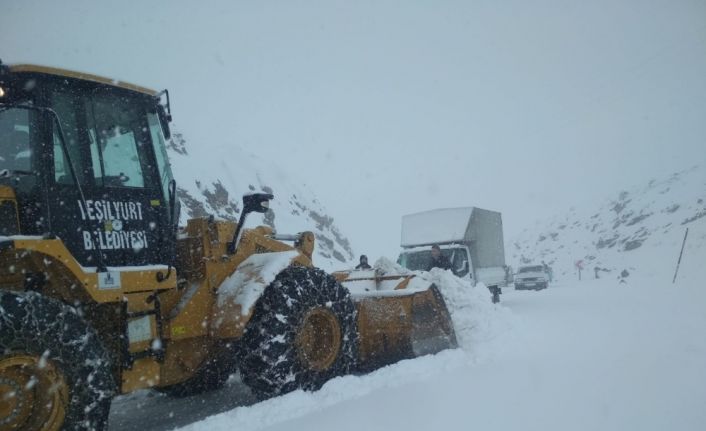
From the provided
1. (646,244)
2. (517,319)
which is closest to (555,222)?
(646,244)

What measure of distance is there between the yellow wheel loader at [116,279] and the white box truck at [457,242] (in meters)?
8.38

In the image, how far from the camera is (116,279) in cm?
356

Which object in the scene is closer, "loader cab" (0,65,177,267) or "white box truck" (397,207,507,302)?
"loader cab" (0,65,177,267)

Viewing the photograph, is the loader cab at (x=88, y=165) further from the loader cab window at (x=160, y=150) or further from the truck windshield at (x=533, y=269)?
the truck windshield at (x=533, y=269)

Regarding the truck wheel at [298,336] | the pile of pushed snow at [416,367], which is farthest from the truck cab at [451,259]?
the truck wheel at [298,336]

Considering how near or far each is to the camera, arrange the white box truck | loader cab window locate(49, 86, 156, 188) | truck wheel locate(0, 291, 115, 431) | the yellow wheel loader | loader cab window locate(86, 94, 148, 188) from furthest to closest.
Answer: the white box truck
loader cab window locate(86, 94, 148, 188)
loader cab window locate(49, 86, 156, 188)
the yellow wheel loader
truck wheel locate(0, 291, 115, 431)

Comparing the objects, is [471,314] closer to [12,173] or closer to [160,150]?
[160,150]

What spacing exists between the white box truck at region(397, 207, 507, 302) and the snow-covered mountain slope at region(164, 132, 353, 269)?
11.0 meters

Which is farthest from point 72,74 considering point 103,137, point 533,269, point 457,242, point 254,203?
point 533,269

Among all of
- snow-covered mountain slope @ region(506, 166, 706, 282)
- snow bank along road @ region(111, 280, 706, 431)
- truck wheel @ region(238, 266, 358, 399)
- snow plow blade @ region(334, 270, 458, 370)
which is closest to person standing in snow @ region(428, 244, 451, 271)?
snow bank along road @ region(111, 280, 706, 431)

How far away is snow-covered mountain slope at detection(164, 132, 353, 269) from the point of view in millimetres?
29047

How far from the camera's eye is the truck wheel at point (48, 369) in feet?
9.34

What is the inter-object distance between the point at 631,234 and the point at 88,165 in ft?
164

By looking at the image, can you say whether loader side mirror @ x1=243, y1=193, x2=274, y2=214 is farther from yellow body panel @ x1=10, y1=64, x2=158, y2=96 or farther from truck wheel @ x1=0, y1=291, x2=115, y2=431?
truck wheel @ x1=0, y1=291, x2=115, y2=431
